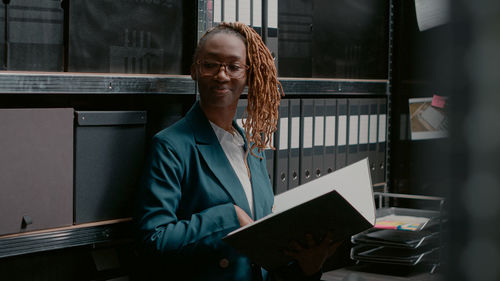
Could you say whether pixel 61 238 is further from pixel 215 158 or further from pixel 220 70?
pixel 220 70

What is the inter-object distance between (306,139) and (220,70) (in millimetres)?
645

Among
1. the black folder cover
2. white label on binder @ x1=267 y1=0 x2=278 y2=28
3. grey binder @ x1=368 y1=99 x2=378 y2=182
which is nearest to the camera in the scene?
the black folder cover

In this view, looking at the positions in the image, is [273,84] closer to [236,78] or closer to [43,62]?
[236,78]

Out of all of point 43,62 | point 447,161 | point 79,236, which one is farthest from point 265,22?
point 447,161

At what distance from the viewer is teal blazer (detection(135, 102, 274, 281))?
1.23 m

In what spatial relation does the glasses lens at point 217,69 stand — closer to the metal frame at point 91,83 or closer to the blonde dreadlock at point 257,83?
the blonde dreadlock at point 257,83

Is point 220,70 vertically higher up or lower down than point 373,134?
higher up

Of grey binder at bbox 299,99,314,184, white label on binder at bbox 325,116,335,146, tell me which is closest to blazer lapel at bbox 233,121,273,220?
grey binder at bbox 299,99,314,184

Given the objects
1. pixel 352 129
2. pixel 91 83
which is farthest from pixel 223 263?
pixel 352 129

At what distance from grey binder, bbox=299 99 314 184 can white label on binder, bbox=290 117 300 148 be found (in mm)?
15

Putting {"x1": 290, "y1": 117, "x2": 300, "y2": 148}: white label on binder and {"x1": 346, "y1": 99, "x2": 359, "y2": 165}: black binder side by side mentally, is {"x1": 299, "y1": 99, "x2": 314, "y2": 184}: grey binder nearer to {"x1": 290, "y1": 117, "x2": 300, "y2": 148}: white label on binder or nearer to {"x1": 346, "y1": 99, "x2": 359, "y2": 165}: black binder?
{"x1": 290, "y1": 117, "x2": 300, "y2": 148}: white label on binder

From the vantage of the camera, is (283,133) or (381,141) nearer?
(283,133)

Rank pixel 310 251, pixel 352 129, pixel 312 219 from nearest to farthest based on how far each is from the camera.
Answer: pixel 312 219
pixel 310 251
pixel 352 129

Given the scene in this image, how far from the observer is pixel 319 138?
6.43 feet
